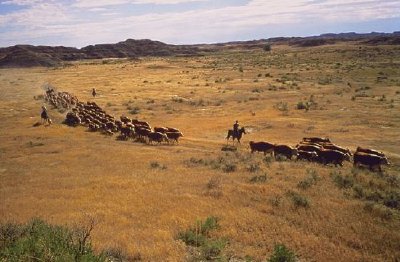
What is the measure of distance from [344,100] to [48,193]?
28.5 m

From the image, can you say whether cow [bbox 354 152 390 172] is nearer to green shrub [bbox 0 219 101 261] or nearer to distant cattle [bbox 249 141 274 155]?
distant cattle [bbox 249 141 274 155]

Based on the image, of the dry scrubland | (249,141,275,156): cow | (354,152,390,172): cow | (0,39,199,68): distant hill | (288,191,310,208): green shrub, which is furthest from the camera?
(0,39,199,68): distant hill

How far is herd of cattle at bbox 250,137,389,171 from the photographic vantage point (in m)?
17.9

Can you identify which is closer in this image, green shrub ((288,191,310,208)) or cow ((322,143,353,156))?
green shrub ((288,191,310,208))

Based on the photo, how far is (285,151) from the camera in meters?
19.9

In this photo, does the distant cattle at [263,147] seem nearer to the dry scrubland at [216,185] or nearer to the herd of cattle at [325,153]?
the herd of cattle at [325,153]

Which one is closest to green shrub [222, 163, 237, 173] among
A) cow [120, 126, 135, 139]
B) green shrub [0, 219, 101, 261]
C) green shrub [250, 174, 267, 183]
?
green shrub [250, 174, 267, 183]

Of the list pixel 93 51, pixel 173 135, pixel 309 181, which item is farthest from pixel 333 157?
pixel 93 51

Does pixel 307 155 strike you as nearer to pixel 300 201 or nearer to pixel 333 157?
pixel 333 157

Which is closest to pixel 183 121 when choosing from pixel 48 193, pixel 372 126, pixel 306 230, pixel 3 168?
pixel 372 126

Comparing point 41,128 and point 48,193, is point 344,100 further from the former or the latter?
point 48,193

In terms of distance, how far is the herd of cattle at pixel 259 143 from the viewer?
18500 mm

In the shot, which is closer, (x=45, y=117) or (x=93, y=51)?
(x=45, y=117)

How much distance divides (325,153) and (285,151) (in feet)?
5.86
